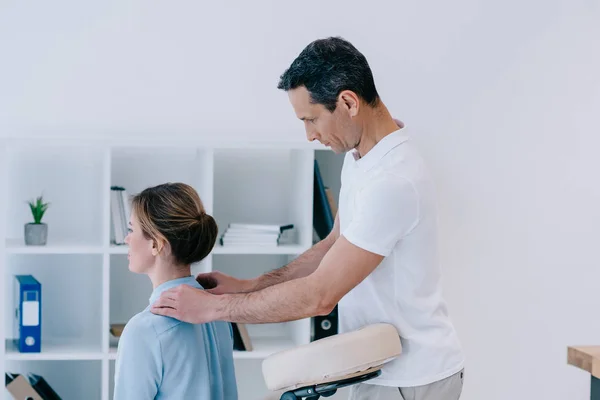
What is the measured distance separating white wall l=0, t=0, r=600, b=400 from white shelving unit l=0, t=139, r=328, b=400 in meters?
0.15

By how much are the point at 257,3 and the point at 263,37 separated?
14 centimetres

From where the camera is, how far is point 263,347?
323 centimetres

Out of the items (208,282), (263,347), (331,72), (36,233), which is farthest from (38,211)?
(331,72)

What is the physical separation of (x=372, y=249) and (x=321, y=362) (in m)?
0.29

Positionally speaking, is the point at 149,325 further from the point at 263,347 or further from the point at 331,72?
the point at 263,347

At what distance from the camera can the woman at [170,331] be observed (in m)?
1.78

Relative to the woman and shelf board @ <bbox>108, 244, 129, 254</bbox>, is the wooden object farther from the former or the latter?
shelf board @ <bbox>108, 244, 129, 254</bbox>

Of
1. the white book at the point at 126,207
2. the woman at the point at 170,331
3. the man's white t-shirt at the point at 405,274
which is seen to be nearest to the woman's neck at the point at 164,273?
the woman at the point at 170,331

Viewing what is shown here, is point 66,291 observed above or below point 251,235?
below

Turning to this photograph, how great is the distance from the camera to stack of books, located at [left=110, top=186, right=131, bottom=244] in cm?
313

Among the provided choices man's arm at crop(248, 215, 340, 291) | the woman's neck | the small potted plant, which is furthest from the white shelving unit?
the woman's neck

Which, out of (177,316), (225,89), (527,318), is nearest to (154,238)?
(177,316)

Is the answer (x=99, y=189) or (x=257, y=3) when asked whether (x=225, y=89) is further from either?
(x=99, y=189)

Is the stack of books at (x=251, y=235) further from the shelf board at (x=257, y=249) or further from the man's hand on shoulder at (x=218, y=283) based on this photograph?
the man's hand on shoulder at (x=218, y=283)
